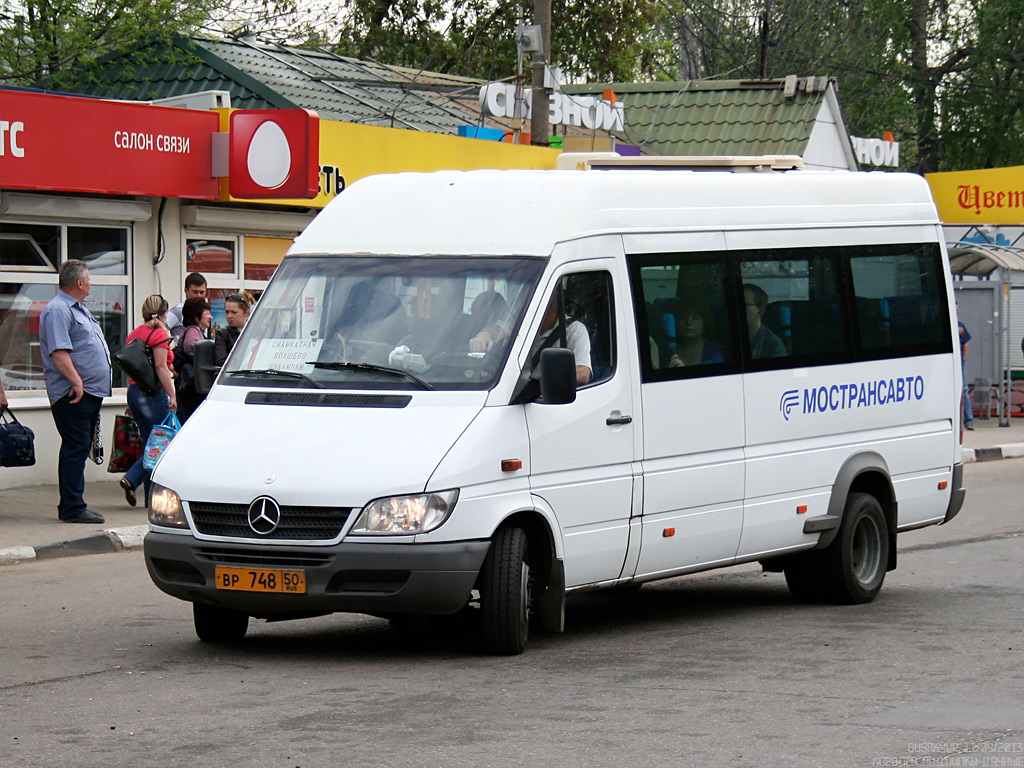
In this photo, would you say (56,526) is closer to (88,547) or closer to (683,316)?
(88,547)

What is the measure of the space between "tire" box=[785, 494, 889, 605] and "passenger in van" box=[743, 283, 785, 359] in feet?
3.75

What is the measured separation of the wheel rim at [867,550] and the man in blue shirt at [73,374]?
632cm

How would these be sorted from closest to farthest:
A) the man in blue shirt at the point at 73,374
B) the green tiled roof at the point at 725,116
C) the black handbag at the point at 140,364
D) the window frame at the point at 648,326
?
1. the window frame at the point at 648,326
2. the man in blue shirt at the point at 73,374
3. the black handbag at the point at 140,364
4. the green tiled roof at the point at 725,116

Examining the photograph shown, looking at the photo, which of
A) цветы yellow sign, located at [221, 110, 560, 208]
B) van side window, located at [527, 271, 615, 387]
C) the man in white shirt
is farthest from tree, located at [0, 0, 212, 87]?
van side window, located at [527, 271, 615, 387]

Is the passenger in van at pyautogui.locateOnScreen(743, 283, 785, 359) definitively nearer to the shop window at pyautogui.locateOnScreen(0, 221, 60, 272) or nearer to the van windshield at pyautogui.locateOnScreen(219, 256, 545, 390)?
the van windshield at pyautogui.locateOnScreen(219, 256, 545, 390)

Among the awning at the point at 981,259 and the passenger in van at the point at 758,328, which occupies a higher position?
the awning at the point at 981,259

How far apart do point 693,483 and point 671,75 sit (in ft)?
148

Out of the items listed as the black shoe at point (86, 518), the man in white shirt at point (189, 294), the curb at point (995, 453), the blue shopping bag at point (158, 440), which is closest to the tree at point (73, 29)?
the man in white shirt at point (189, 294)

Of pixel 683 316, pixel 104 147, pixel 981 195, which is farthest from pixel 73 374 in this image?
pixel 981 195

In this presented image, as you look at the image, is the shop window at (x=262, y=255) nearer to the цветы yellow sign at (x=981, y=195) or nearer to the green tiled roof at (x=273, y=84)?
the green tiled roof at (x=273, y=84)

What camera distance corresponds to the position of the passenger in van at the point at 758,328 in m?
9.13

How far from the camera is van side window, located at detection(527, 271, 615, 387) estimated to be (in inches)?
314

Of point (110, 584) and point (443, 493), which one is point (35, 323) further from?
point (443, 493)

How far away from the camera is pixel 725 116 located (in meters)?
29.7
